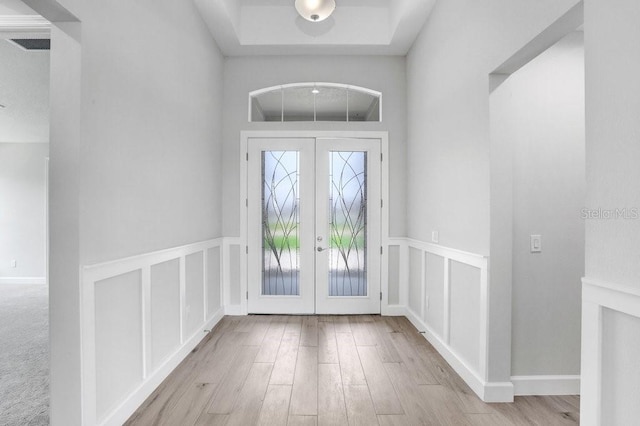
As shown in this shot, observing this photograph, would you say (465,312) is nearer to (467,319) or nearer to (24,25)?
(467,319)

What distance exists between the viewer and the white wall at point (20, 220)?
605 centimetres

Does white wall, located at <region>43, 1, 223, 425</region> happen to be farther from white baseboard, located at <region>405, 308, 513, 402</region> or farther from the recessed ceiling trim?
white baseboard, located at <region>405, 308, 513, 402</region>

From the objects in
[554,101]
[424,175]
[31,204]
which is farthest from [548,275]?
[31,204]

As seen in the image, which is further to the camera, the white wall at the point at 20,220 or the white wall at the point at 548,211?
the white wall at the point at 20,220

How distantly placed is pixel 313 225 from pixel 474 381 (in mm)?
2269

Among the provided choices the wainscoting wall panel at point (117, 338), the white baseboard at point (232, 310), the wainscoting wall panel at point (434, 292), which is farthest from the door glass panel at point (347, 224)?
the wainscoting wall panel at point (117, 338)

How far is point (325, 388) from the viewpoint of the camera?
2.33m

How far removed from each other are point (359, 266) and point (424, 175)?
1342 millimetres

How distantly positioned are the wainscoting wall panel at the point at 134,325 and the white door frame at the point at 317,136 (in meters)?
0.79

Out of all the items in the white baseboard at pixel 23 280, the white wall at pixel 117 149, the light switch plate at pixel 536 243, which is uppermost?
the white wall at pixel 117 149

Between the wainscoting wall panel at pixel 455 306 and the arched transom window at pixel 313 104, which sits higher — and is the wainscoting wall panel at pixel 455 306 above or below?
below

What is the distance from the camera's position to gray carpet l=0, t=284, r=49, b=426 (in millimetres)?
2039

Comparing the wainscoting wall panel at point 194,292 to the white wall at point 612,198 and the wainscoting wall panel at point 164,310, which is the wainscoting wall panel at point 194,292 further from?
the white wall at point 612,198

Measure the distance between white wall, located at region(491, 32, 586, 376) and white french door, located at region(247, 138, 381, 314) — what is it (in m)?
1.85
